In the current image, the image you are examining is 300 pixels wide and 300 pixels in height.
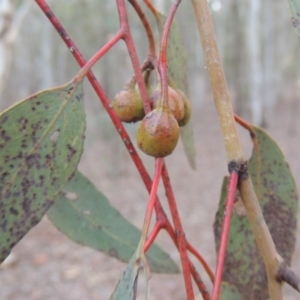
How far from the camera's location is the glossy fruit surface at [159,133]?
1.75 ft

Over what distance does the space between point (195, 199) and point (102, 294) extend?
Answer: 346 cm

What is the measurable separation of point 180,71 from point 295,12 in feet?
1.09

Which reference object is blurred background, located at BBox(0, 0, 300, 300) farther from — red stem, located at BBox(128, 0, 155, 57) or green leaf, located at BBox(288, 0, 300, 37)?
green leaf, located at BBox(288, 0, 300, 37)

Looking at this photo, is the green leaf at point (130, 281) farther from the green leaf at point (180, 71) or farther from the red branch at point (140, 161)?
the green leaf at point (180, 71)

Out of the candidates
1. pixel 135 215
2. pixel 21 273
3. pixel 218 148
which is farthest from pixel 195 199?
pixel 218 148

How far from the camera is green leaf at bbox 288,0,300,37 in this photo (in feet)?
1.98

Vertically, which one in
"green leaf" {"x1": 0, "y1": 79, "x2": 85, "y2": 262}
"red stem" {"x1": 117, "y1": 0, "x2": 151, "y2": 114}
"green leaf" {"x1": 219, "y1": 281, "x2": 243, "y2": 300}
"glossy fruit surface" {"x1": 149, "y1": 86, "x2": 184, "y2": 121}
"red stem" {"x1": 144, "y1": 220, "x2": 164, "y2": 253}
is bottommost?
"green leaf" {"x1": 219, "y1": 281, "x2": 243, "y2": 300}

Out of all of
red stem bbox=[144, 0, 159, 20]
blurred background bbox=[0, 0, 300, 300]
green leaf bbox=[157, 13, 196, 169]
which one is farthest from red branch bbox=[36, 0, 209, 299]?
blurred background bbox=[0, 0, 300, 300]

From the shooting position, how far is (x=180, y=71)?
92 centimetres

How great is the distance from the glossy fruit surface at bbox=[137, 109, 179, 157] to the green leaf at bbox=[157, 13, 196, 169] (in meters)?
0.34

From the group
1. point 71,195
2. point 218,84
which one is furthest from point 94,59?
point 71,195

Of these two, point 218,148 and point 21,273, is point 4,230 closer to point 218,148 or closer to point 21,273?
point 21,273

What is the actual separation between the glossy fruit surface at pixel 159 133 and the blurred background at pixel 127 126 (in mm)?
2763

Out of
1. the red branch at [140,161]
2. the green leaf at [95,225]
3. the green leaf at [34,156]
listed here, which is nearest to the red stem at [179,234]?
the red branch at [140,161]
